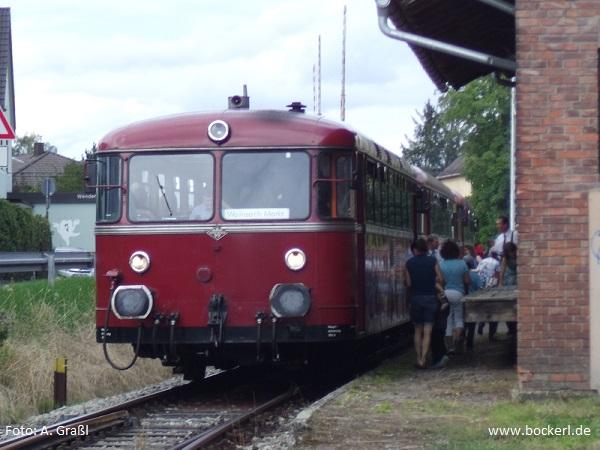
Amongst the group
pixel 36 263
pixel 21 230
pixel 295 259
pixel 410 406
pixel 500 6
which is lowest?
pixel 410 406

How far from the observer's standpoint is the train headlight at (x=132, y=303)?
1364cm

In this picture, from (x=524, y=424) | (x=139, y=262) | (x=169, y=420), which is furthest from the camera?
(x=139, y=262)

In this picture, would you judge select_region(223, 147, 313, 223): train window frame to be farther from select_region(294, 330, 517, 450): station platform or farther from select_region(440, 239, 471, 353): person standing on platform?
select_region(440, 239, 471, 353): person standing on platform

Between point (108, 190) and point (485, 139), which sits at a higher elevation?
point (485, 139)

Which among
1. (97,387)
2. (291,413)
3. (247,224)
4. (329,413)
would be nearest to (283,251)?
(247,224)

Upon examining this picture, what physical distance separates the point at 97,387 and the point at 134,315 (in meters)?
3.54

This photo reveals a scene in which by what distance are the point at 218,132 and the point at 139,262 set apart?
61.7 inches

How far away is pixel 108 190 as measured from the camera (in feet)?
46.7

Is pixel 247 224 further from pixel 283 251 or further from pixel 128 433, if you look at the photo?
pixel 128 433

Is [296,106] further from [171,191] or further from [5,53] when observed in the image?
[5,53]

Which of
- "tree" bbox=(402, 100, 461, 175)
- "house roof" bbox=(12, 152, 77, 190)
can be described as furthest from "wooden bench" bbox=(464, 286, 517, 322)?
"tree" bbox=(402, 100, 461, 175)

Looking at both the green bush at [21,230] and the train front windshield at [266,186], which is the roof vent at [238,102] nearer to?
the train front windshield at [266,186]

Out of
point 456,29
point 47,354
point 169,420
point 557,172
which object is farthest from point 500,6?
point 47,354

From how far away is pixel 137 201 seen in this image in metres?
14.1
